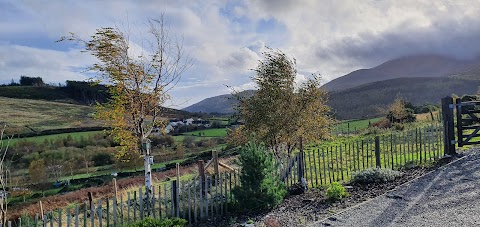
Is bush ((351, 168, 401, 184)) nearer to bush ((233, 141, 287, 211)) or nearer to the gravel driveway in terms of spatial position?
the gravel driveway

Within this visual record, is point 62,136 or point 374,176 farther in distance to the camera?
point 62,136

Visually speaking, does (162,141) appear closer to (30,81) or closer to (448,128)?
(448,128)

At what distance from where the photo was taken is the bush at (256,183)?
30.2 feet

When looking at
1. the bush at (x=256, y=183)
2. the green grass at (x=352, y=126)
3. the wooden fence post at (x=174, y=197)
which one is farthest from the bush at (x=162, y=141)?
the bush at (x=256, y=183)

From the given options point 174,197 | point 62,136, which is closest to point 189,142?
point 62,136

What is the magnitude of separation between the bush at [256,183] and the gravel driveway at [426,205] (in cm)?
160

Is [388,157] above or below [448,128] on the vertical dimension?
below

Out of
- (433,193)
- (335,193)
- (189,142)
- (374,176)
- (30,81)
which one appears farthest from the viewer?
(30,81)

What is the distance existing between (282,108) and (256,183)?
4.12m

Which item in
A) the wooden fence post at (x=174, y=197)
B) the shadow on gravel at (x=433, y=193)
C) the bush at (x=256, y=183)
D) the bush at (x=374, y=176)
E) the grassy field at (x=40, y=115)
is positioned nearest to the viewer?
the shadow on gravel at (x=433, y=193)

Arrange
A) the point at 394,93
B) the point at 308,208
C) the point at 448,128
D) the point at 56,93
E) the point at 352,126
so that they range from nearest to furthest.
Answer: the point at 308,208, the point at 448,128, the point at 352,126, the point at 56,93, the point at 394,93

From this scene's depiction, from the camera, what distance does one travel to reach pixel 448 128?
41.3ft

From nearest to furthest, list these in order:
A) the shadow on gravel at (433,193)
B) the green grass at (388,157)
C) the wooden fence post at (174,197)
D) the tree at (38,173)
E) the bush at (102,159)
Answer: the shadow on gravel at (433,193) < the wooden fence post at (174,197) < the green grass at (388,157) < the tree at (38,173) < the bush at (102,159)

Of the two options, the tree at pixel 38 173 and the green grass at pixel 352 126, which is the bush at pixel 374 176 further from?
the tree at pixel 38 173
